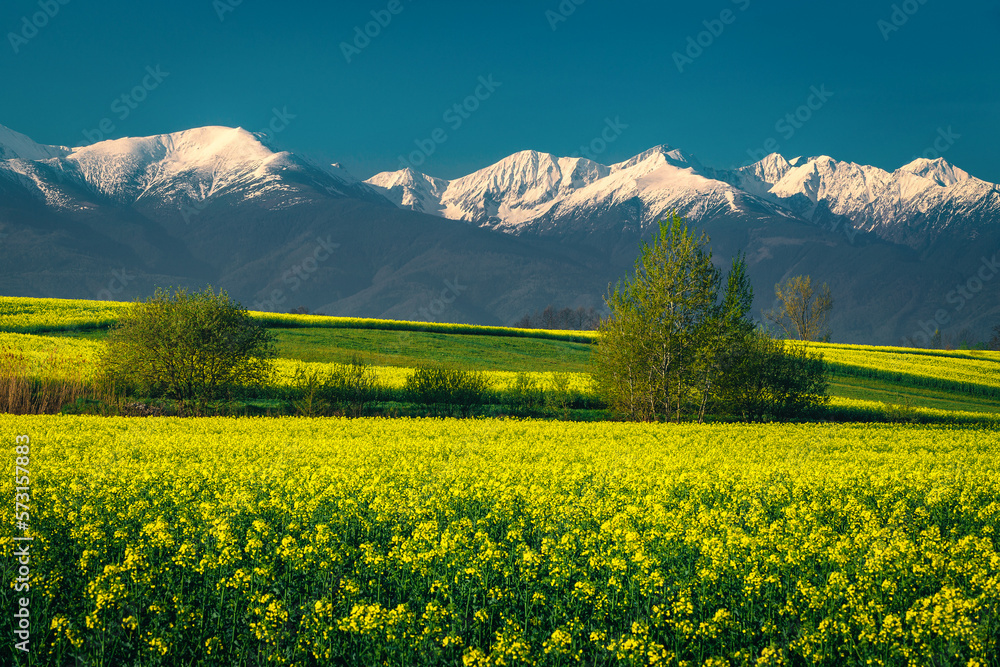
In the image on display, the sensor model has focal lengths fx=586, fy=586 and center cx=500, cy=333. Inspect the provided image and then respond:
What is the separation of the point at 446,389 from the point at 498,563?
1123 inches

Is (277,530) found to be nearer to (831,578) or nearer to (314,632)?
(314,632)

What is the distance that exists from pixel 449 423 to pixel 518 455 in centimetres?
902

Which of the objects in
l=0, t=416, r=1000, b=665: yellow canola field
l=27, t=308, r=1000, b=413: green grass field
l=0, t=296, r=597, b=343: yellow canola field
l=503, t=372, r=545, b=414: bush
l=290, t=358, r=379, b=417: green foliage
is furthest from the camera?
l=0, t=296, r=597, b=343: yellow canola field

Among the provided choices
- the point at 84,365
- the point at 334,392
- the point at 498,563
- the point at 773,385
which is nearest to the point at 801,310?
the point at 773,385

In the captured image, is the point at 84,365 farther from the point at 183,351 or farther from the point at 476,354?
the point at 476,354

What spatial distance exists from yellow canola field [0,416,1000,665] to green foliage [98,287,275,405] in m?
18.8

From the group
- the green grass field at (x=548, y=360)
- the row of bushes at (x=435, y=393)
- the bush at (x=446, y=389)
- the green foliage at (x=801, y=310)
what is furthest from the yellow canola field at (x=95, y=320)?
the green foliage at (x=801, y=310)

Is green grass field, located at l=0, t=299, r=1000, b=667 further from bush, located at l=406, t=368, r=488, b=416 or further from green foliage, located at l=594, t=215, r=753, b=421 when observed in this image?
bush, located at l=406, t=368, r=488, b=416

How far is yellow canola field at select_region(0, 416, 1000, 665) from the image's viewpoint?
236 inches

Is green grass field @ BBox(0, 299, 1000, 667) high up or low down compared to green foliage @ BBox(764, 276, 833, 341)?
down

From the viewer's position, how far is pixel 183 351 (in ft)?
103

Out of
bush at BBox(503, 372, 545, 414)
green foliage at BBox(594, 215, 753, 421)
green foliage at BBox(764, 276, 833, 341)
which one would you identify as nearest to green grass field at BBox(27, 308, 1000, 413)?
bush at BBox(503, 372, 545, 414)

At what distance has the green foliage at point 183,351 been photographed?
31.4 meters

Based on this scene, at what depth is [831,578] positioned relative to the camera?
6785 millimetres
